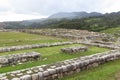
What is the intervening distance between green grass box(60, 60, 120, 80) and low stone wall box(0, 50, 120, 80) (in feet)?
1.32

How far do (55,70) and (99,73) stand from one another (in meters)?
3.52

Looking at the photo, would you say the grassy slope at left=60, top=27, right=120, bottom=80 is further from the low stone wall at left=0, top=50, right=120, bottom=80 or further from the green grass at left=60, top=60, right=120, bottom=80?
the low stone wall at left=0, top=50, right=120, bottom=80

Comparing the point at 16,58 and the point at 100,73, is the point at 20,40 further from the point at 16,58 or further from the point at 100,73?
the point at 100,73

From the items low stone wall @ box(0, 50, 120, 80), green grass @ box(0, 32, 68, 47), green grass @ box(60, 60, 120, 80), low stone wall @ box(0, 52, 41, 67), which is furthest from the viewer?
green grass @ box(0, 32, 68, 47)

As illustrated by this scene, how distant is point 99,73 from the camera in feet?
47.0

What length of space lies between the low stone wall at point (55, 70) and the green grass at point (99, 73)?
40cm

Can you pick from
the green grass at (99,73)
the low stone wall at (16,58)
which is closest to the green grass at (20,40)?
the low stone wall at (16,58)

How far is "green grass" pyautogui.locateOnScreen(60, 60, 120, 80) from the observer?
13434mm

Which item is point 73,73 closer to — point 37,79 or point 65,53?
point 37,79

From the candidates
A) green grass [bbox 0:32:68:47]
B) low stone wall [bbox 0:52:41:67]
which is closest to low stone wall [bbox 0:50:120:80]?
low stone wall [bbox 0:52:41:67]

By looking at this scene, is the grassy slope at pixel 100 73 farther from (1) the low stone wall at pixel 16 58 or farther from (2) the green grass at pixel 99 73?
(1) the low stone wall at pixel 16 58

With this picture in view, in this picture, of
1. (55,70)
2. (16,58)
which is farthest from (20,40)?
(55,70)

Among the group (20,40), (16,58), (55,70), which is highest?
(20,40)

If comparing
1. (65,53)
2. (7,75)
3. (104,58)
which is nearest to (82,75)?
(104,58)
